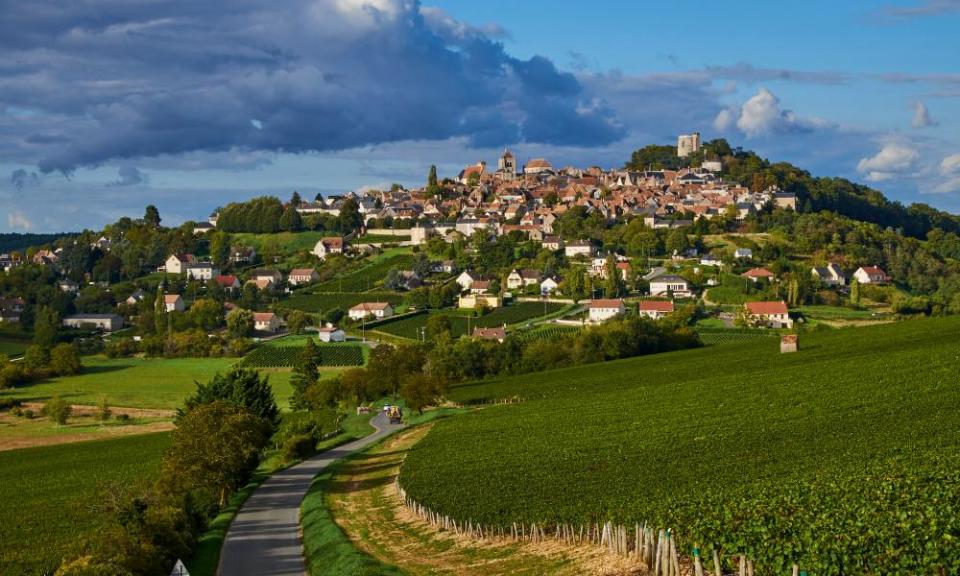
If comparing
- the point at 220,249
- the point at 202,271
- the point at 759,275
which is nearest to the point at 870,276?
the point at 759,275

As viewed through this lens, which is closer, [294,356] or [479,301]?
[294,356]

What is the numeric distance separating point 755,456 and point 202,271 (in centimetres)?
11966

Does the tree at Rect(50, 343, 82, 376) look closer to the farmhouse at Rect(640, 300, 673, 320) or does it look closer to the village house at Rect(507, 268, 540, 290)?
the village house at Rect(507, 268, 540, 290)

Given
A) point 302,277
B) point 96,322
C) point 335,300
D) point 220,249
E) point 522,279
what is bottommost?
point 96,322

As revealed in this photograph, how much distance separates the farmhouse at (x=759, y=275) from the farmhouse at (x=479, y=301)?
2485cm

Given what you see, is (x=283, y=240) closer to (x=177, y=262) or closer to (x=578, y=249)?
(x=177, y=262)

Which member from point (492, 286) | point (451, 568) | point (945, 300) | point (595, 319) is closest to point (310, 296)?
point (492, 286)

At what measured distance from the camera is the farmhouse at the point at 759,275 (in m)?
101

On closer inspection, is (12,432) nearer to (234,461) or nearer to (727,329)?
(234,461)

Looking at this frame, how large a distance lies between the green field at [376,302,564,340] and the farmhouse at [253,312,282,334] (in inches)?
551

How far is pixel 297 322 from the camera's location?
105 metres

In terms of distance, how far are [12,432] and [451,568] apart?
4942 cm

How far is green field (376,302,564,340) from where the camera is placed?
95.1m

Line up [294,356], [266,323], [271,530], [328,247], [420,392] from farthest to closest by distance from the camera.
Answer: [328,247]
[266,323]
[294,356]
[420,392]
[271,530]
